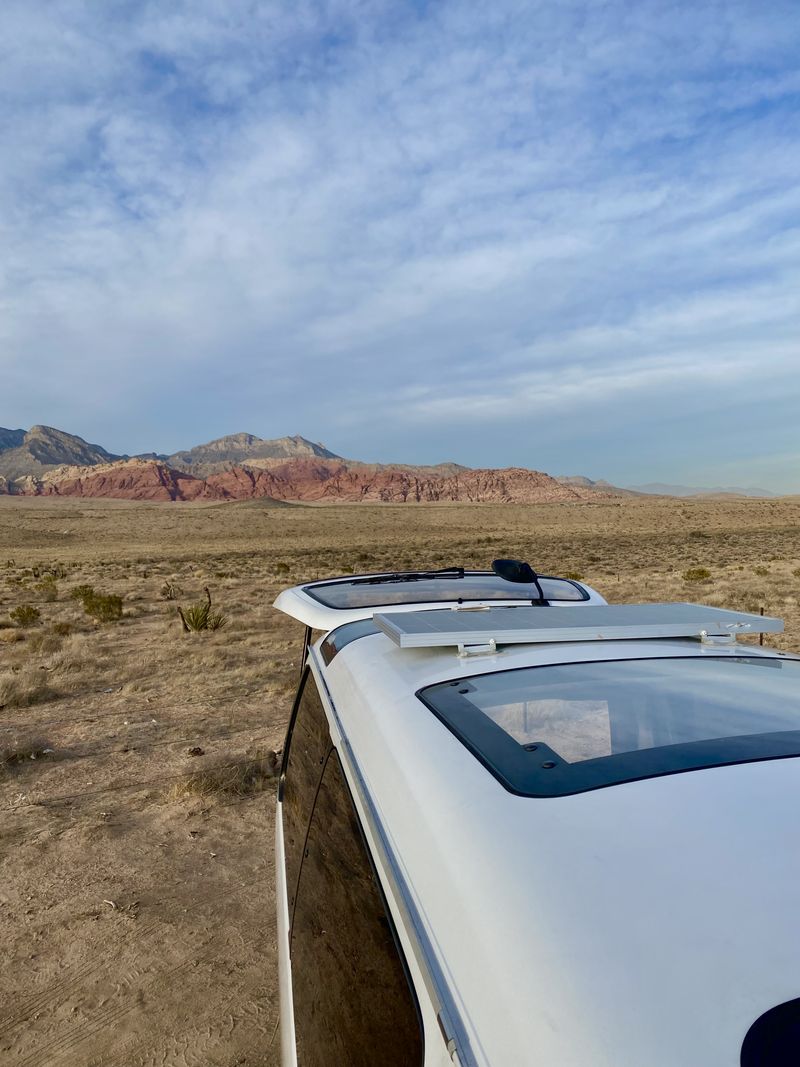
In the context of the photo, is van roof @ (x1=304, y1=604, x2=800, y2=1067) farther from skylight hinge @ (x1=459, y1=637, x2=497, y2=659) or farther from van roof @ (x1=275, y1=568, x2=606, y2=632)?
van roof @ (x1=275, y1=568, x2=606, y2=632)

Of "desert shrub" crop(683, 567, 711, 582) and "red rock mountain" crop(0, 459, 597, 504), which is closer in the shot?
"desert shrub" crop(683, 567, 711, 582)

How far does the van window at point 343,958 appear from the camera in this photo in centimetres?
118

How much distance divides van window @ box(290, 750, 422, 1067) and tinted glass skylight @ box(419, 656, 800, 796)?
35 centimetres

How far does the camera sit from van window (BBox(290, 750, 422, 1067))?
1185mm

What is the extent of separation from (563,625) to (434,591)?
1.24 m

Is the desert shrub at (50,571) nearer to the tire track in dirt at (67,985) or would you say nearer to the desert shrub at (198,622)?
the desert shrub at (198,622)

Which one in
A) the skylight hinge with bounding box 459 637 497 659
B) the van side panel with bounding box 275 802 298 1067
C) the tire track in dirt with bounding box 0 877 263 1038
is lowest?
the tire track in dirt with bounding box 0 877 263 1038

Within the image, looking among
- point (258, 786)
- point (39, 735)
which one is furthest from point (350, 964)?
point (39, 735)

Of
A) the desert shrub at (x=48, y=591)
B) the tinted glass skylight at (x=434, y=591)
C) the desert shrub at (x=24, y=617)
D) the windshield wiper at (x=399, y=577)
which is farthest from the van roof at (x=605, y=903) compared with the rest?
the desert shrub at (x=48, y=591)

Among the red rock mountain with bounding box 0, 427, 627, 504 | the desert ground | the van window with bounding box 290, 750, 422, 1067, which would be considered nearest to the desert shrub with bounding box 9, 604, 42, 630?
the desert ground

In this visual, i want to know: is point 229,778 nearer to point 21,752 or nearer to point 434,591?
point 21,752

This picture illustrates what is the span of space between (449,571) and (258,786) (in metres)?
3.25

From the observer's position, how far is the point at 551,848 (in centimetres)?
98

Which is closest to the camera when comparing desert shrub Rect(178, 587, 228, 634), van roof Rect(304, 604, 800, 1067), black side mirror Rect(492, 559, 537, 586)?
van roof Rect(304, 604, 800, 1067)
